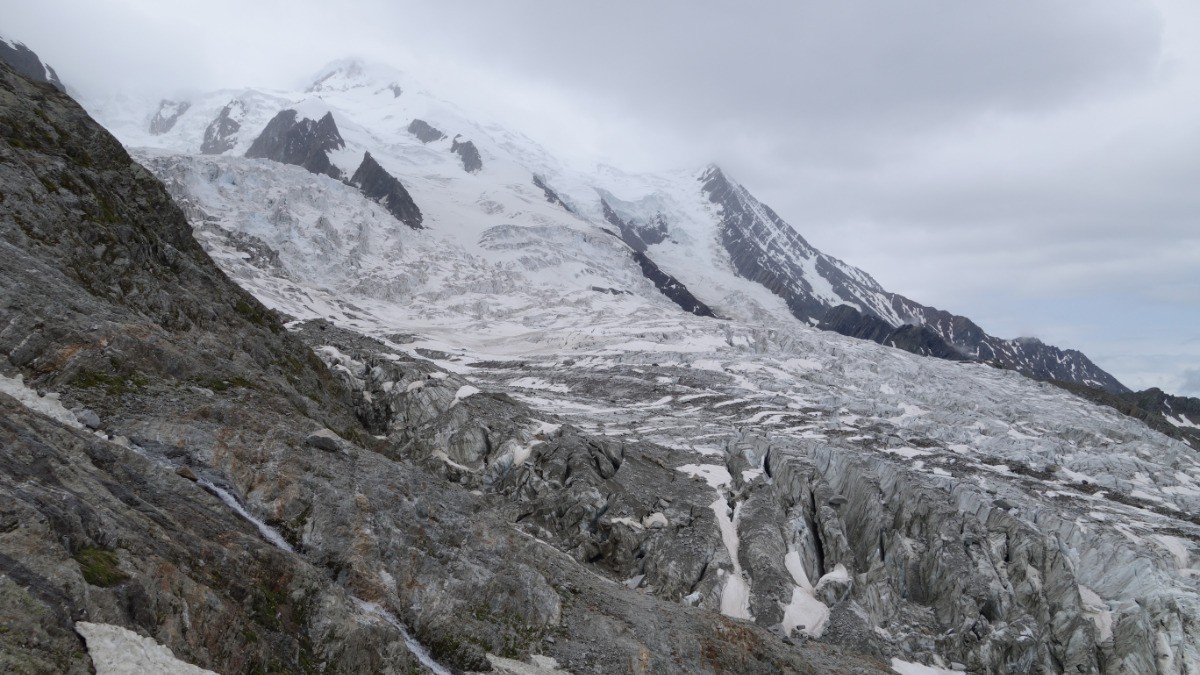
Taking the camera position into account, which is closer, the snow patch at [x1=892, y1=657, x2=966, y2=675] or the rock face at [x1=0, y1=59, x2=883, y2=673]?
the rock face at [x1=0, y1=59, x2=883, y2=673]

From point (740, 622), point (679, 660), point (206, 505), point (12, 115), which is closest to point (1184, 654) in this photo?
point (740, 622)

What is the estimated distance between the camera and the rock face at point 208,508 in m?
15.2

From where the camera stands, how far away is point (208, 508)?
21797mm

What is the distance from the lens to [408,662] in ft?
67.5

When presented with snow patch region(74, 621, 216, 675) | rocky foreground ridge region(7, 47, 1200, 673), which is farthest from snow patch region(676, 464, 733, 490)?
snow patch region(74, 621, 216, 675)

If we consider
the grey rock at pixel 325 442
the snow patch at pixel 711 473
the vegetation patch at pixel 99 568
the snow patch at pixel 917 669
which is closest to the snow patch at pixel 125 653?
the vegetation patch at pixel 99 568

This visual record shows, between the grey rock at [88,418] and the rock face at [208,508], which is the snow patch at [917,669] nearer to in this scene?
the rock face at [208,508]

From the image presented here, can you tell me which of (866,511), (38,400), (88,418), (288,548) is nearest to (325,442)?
(288,548)

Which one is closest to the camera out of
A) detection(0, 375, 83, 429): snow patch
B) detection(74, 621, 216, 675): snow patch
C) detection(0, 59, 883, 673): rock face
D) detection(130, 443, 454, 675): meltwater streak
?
detection(74, 621, 216, 675): snow patch

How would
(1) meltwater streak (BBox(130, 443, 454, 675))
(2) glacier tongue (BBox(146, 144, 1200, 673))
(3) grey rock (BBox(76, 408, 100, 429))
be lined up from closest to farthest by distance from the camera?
(1) meltwater streak (BBox(130, 443, 454, 675)) → (3) grey rock (BBox(76, 408, 100, 429)) → (2) glacier tongue (BBox(146, 144, 1200, 673))

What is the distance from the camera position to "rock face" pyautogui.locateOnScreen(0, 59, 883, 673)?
49.9 ft

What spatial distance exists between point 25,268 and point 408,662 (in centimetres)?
2715

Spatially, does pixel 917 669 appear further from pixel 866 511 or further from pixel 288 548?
pixel 288 548

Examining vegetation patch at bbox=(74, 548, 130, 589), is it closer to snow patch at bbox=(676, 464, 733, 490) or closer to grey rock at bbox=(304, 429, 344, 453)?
grey rock at bbox=(304, 429, 344, 453)
